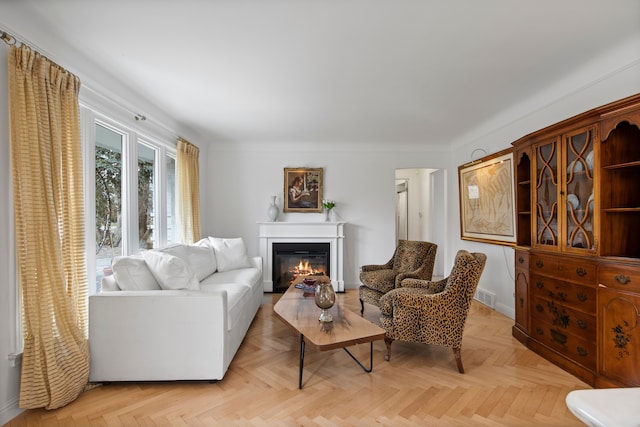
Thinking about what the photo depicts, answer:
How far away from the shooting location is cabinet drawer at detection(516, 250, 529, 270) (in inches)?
116

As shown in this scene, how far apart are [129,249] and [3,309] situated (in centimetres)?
137

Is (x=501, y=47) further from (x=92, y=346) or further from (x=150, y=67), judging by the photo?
(x=92, y=346)

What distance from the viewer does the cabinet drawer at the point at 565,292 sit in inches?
90.3

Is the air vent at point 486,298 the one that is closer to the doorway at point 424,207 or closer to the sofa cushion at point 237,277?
the doorway at point 424,207

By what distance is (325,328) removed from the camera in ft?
7.43

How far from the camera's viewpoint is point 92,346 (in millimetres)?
2240

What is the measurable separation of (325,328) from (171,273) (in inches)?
51.3

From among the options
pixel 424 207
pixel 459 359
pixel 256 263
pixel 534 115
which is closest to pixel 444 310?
pixel 459 359

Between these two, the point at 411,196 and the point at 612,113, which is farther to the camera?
the point at 411,196

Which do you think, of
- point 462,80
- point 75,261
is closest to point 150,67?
point 75,261

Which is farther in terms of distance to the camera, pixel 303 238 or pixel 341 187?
pixel 341 187

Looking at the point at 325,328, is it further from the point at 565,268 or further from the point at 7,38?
the point at 7,38

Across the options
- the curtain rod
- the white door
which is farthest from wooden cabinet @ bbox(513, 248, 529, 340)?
the white door

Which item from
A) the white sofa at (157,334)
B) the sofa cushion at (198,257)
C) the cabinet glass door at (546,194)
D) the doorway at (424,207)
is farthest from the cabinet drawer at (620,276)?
the sofa cushion at (198,257)
